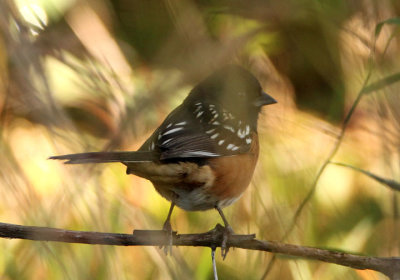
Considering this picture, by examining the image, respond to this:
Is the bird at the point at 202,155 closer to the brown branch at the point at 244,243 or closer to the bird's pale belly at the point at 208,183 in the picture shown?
the bird's pale belly at the point at 208,183

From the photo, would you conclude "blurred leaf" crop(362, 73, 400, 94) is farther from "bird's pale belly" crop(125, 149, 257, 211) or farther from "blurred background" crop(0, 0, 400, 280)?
"bird's pale belly" crop(125, 149, 257, 211)

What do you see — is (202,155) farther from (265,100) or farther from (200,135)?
(265,100)

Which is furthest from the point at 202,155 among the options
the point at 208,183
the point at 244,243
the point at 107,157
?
the point at 107,157

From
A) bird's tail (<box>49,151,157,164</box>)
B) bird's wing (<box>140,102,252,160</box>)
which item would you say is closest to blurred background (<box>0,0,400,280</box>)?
bird's tail (<box>49,151,157,164</box>)

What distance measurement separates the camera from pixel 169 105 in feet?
3.56

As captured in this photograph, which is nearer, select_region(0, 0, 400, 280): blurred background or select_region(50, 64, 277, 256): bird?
select_region(0, 0, 400, 280): blurred background

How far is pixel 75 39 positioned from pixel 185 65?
10.7 inches

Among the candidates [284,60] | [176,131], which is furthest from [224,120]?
[284,60]

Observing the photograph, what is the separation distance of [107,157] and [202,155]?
2.13 ft

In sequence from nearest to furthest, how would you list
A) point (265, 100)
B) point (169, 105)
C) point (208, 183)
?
point (169, 105) → point (208, 183) → point (265, 100)

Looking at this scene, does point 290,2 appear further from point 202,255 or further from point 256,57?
point 202,255

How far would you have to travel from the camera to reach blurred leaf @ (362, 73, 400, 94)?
4.29 feet

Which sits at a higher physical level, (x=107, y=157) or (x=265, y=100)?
(x=265, y=100)

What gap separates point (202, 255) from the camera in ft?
6.52
